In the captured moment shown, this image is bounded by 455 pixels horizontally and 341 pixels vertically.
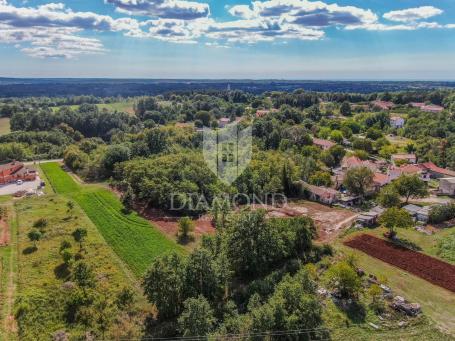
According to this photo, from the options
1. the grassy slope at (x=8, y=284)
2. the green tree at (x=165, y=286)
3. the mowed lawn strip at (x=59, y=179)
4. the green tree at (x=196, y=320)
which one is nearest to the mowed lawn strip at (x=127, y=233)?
the mowed lawn strip at (x=59, y=179)

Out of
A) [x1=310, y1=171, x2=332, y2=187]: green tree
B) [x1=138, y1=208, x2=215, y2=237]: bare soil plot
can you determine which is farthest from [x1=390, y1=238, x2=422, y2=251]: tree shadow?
[x1=138, y1=208, x2=215, y2=237]: bare soil plot

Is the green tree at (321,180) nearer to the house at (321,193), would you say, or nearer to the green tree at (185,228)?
the house at (321,193)

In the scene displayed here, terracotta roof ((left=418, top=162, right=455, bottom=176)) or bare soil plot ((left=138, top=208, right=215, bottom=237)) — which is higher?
terracotta roof ((left=418, top=162, right=455, bottom=176))

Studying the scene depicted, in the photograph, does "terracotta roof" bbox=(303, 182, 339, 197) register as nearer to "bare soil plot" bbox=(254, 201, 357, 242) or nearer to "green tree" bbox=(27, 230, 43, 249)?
"bare soil plot" bbox=(254, 201, 357, 242)

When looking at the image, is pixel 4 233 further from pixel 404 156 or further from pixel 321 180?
pixel 404 156

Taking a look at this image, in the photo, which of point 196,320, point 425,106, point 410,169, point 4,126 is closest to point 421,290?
point 196,320

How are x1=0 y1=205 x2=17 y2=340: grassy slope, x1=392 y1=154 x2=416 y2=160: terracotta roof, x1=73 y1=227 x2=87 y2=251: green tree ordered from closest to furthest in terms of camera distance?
x1=0 y1=205 x2=17 y2=340: grassy slope
x1=73 y1=227 x2=87 y2=251: green tree
x1=392 y1=154 x2=416 y2=160: terracotta roof
